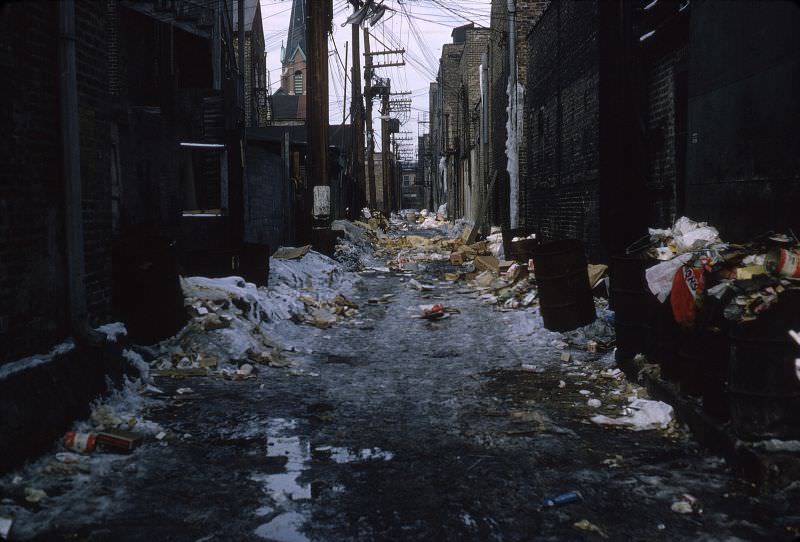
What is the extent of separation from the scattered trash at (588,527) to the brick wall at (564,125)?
8.26 meters

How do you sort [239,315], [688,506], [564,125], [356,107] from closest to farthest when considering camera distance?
[688,506] < [239,315] < [564,125] < [356,107]

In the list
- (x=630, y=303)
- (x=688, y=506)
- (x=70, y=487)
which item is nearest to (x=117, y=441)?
→ (x=70, y=487)

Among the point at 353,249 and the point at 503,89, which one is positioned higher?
the point at 503,89

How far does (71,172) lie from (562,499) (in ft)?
13.9

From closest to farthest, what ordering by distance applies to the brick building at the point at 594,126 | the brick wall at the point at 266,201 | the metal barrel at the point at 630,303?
the brick building at the point at 594,126, the metal barrel at the point at 630,303, the brick wall at the point at 266,201

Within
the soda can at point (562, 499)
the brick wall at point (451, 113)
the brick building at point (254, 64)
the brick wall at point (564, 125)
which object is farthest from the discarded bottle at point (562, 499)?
the brick wall at point (451, 113)

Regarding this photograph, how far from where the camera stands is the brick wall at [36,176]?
177 inches

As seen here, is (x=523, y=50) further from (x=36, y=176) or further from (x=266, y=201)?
(x=36, y=176)

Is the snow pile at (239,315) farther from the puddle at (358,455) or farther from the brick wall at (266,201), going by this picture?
the puddle at (358,455)

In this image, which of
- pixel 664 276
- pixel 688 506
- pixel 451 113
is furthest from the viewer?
pixel 451 113

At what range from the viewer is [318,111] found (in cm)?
1490

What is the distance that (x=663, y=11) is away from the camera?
8.66 meters

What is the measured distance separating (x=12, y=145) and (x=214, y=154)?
10.6 m

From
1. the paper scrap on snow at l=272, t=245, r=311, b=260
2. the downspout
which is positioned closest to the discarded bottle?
the paper scrap on snow at l=272, t=245, r=311, b=260
